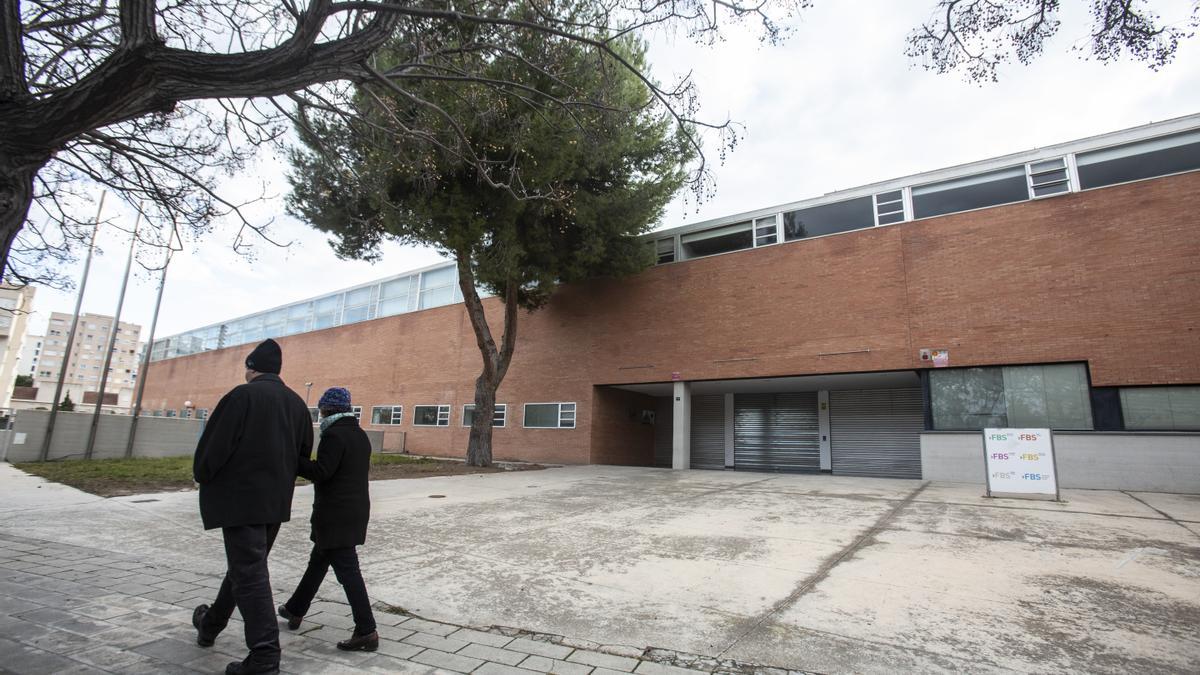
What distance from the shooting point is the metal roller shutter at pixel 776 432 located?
19.9m

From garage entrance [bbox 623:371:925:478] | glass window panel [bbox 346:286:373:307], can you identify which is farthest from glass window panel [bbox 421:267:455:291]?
garage entrance [bbox 623:371:925:478]

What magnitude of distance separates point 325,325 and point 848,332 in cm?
2664

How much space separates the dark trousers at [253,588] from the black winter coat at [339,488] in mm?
291

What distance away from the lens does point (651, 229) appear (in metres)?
18.1

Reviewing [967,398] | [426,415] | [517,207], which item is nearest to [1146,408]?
[967,398]

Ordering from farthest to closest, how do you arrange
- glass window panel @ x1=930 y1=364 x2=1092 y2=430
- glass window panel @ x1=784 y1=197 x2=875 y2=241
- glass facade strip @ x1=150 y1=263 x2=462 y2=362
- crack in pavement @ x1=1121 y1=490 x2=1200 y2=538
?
1. glass facade strip @ x1=150 y1=263 x2=462 y2=362
2. glass window panel @ x1=784 y1=197 x2=875 y2=241
3. glass window panel @ x1=930 y1=364 x2=1092 y2=430
4. crack in pavement @ x1=1121 y1=490 x2=1200 y2=538

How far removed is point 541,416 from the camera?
20.7 metres

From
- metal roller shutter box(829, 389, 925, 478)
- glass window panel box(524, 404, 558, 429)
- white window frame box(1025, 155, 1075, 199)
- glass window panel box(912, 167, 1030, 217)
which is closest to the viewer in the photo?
white window frame box(1025, 155, 1075, 199)

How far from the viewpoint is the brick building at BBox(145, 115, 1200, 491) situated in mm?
12156

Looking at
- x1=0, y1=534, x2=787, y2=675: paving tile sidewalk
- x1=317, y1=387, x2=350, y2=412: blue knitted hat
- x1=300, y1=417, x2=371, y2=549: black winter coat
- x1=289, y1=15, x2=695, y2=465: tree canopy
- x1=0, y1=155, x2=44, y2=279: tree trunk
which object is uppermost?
x1=289, y1=15, x2=695, y2=465: tree canopy

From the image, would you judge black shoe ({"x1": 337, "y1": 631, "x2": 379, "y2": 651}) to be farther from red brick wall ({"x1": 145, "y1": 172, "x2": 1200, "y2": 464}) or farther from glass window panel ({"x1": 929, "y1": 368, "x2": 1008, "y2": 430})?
glass window panel ({"x1": 929, "y1": 368, "x2": 1008, "y2": 430})

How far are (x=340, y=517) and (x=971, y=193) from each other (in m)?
16.4

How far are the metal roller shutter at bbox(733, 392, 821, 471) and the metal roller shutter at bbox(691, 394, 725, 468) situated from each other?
593mm

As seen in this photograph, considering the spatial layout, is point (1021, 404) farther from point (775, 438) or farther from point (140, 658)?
point (140, 658)
